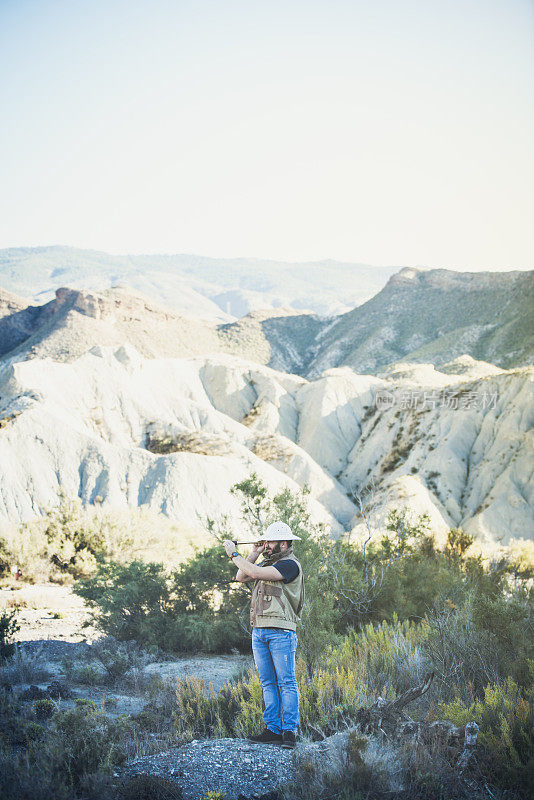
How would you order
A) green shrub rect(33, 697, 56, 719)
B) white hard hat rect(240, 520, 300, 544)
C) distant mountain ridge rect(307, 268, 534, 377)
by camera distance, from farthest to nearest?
1. distant mountain ridge rect(307, 268, 534, 377)
2. green shrub rect(33, 697, 56, 719)
3. white hard hat rect(240, 520, 300, 544)

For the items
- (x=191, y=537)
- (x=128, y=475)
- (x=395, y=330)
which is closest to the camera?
(x=191, y=537)

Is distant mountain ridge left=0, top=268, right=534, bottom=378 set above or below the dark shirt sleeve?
above

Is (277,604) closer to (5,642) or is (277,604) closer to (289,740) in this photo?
(289,740)

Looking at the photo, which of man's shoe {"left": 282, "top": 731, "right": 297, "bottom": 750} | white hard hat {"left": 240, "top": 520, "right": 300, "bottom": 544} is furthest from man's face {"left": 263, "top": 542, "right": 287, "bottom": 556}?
man's shoe {"left": 282, "top": 731, "right": 297, "bottom": 750}

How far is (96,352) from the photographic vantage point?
46500 mm

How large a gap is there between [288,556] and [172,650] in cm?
612

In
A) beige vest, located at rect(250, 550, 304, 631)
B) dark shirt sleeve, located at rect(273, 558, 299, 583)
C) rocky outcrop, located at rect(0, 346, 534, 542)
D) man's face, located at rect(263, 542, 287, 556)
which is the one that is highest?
man's face, located at rect(263, 542, 287, 556)

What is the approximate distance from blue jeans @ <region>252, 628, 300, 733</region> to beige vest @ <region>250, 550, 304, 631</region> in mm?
115

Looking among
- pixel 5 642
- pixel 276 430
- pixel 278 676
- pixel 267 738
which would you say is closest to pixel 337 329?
pixel 276 430

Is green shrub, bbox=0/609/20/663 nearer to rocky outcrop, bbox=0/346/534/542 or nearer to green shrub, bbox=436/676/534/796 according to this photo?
green shrub, bbox=436/676/534/796

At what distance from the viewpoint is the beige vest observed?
5.27 m

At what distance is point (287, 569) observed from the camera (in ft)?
17.4

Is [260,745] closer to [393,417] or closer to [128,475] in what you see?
[128,475]

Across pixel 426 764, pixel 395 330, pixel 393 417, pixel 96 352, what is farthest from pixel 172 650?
pixel 395 330
